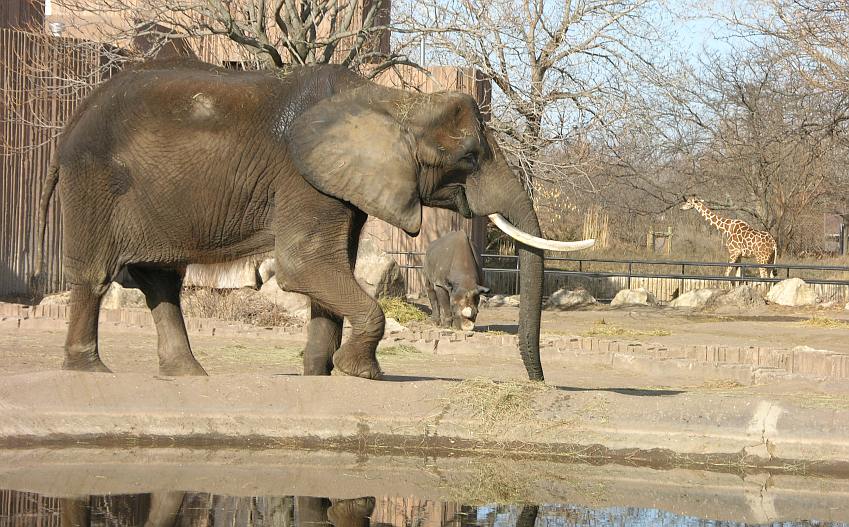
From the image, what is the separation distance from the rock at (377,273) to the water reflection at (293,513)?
13.7 metres

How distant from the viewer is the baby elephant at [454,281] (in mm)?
18953

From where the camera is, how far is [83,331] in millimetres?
9898

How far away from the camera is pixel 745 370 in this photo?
1374 centimetres

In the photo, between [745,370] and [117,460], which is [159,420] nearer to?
[117,460]

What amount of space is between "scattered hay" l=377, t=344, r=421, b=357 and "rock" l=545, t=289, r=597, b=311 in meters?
10.6

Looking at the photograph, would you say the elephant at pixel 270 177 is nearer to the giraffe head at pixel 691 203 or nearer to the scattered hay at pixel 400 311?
the scattered hay at pixel 400 311

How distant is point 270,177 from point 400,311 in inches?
386

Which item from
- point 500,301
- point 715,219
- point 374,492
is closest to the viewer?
point 374,492

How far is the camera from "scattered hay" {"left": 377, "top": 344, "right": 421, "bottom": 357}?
15179 millimetres

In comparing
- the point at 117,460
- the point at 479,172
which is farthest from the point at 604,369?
the point at 117,460

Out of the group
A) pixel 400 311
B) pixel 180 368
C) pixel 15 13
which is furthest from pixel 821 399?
pixel 15 13

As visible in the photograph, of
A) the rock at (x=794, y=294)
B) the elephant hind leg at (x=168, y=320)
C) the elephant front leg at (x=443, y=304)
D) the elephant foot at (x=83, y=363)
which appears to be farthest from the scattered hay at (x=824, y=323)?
the elephant foot at (x=83, y=363)

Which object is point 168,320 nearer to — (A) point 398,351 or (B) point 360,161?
(B) point 360,161

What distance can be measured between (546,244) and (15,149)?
14.6 m
